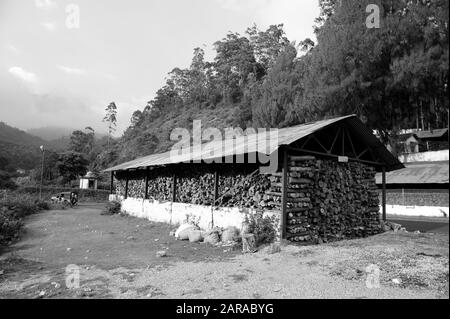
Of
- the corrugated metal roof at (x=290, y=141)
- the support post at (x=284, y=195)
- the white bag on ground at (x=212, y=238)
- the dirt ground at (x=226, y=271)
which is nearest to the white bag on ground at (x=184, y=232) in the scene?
the dirt ground at (x=226, y=271)

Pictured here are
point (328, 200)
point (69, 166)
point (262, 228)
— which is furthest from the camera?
point (69, 166)

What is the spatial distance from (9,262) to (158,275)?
4.08m

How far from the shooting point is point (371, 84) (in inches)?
960

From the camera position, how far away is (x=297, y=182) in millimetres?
9031

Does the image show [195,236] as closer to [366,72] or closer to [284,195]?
[284,195]

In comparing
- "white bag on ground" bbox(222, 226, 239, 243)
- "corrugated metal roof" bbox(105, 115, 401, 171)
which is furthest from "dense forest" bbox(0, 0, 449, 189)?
"white bag on ground" bbox(222, 226, 239, 243)

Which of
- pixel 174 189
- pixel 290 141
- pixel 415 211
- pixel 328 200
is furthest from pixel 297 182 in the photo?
pixel 415 211

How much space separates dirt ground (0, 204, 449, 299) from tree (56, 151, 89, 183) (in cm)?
→ 4514

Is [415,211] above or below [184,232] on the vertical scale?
below

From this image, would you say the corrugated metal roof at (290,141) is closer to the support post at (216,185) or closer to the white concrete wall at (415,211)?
the support post at (216,185)

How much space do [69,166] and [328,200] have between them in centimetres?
4994

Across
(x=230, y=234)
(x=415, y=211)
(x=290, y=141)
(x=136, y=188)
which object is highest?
(x=290, y=141)
